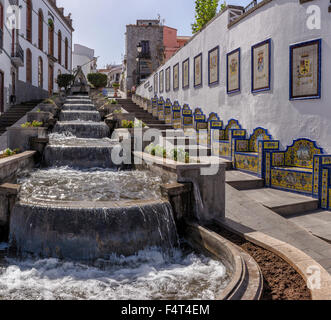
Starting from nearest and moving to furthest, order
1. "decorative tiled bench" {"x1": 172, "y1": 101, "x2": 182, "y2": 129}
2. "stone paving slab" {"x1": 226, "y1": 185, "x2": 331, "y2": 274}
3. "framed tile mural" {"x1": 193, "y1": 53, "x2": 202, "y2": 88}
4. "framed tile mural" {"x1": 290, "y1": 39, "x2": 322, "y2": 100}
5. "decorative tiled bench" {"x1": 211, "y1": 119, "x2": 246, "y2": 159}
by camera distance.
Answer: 1. "stone paving slab" {"x1": 226, "y1": 185, "x2": 331, "y2": 274}
2. "framed tile mural" {"x1": 290, "y1": 39, "x2": 322, "y2": 100}
3. "decorative tiled bench" {"x1": 211, "y1": 119, "x2": 246, "y2": 159}
4. "decorative tiled bench" {"x1": 172, "y1": 101, "x2": 182, "y2": 129}
5. "framed tile mural" {"x1": 193, "y1": 53, "x2": 202, "y2": 88}

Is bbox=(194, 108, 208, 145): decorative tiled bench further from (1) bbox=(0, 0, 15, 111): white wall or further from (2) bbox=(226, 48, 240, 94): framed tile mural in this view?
(1) bbox=(0, 0, 15, 111): white wall

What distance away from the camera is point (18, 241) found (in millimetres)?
5180

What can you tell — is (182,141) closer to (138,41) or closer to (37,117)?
(37,117)

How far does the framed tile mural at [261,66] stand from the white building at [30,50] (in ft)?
43.2

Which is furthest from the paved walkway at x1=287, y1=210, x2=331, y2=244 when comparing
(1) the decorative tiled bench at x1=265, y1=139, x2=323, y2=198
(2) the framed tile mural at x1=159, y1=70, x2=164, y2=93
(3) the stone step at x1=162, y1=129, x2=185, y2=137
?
(2) the framed tile mural at x1=159, y1=70, x2=164, y2=93

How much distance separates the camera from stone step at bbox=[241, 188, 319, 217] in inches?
263

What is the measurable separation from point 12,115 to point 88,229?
45.2 ft

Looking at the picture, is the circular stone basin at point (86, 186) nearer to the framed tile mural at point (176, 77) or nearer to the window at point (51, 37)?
the framed tile mural at point (176, 77)

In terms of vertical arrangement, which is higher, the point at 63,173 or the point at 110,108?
the point at 110,108

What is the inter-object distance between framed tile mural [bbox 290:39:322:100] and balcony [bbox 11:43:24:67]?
15723 millimetres

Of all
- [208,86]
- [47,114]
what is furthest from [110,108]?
[208,86]

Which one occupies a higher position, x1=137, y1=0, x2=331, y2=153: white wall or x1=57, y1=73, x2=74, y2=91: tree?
x1=57, y1=73, x2=74, y2=91: tree
